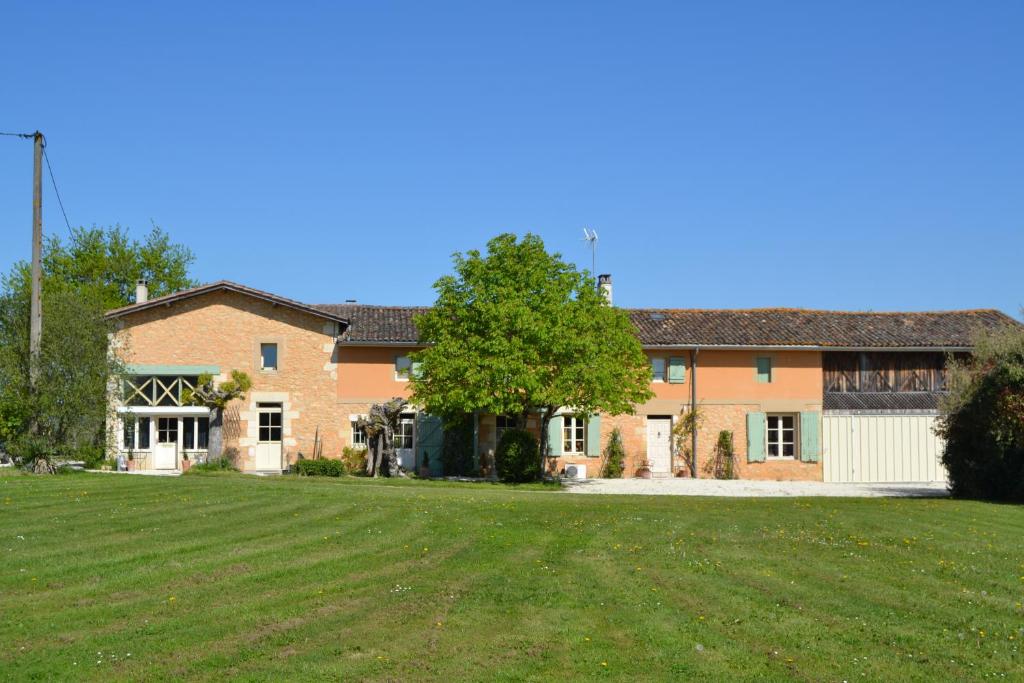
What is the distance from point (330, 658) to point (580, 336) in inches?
832

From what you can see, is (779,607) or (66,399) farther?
(66,399)

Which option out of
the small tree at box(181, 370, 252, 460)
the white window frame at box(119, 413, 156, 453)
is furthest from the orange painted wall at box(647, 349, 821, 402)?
the white window frame at box(119, 413, 156, 453)

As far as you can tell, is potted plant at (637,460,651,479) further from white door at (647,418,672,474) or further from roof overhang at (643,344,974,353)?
roof overhang at (643,344,974,353)

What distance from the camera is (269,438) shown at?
32.2m

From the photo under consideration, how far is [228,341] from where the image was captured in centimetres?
3219

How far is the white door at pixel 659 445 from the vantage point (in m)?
33.3

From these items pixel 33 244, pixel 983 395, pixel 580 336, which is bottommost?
pixel 983 395

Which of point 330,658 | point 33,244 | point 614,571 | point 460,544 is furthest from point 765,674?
point 33,244

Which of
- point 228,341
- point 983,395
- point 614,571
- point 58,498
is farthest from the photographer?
point 228,341

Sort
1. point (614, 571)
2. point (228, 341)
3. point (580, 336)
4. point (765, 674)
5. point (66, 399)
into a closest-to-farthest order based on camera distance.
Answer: point (765, 674) < point (614, 571) < point (66, 399) < point (580, 336) < point (228, 341)

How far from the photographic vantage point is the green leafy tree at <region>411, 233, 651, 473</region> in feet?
90.3

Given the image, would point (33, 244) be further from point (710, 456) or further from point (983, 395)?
point (983, 395)

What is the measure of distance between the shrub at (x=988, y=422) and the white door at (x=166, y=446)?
22.7 meters

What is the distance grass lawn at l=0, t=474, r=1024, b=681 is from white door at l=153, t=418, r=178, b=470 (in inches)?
553
